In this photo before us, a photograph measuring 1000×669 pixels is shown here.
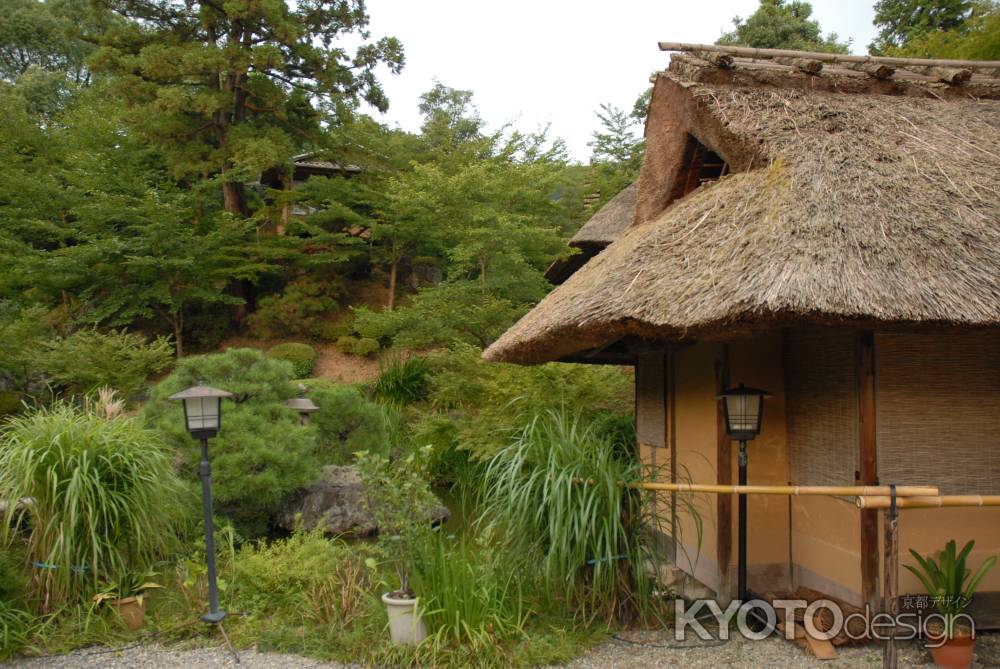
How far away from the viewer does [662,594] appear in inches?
178

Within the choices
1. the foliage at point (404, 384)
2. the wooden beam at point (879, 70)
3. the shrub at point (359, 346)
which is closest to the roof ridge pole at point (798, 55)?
the wooden beam at point (879, 70)

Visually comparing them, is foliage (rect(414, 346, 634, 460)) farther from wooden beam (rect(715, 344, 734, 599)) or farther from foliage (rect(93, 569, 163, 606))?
foliage (rect(93, 569, 163, 606))

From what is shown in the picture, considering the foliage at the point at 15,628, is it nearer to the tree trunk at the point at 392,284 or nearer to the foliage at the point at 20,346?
the foliage at the point at 20,346

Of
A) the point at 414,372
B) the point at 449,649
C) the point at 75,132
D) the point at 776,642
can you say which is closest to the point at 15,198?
the point at 75,132

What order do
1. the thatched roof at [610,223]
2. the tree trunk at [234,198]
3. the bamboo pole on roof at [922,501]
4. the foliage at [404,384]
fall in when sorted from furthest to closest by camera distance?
the tree trunk at [234,198], the foliage at [404,384], the thatched roof at [610,223], the bamboo pole on roof at [922,501]

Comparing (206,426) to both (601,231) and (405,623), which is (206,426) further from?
(601,231)

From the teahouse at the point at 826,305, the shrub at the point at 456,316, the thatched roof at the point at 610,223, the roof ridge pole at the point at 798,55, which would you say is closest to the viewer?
the teahouse at the point at 826,305

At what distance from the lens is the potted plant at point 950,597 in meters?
3.68

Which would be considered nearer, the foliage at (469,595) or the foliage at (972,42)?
the foliage at (469,595)

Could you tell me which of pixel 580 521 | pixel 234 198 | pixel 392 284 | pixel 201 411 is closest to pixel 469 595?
pixel 580 521

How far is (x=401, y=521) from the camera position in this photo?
4.20 meters

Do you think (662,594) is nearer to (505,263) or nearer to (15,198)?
(505,263)

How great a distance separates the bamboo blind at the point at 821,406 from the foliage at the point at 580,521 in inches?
46.6

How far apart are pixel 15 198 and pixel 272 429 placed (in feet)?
38.5
